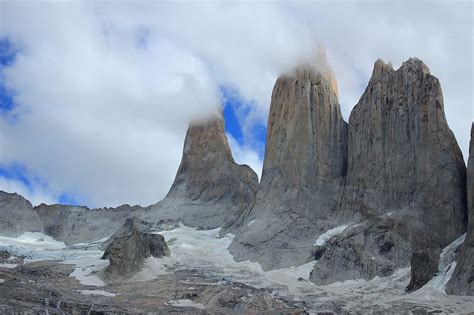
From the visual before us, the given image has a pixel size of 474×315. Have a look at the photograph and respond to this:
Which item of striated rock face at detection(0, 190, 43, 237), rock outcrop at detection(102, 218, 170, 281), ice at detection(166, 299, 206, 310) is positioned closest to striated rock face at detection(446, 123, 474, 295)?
ice at detection(166, 299, 206, 310)

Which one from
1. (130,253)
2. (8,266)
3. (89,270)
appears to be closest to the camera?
(89,270)

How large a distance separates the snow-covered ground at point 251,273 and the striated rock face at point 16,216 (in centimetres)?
911

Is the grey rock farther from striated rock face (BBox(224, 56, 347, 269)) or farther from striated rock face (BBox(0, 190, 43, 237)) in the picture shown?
striated rock face (BBox(0, 190, 43, 237))

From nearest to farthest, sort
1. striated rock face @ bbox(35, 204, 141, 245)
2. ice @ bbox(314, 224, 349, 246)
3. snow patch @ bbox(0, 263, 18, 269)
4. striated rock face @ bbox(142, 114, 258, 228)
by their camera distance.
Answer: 1. snow patch @ bbox(0, 263, 18, 269)
2. ice @ bbox(314, 224, 349, 246)
3. striated rock face @ bbox(142, 114, 258, 228)
4. striated rock face @ bbox(35, 204, 141, 245)

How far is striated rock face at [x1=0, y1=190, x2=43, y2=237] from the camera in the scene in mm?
131788

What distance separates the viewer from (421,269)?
80.2 meters

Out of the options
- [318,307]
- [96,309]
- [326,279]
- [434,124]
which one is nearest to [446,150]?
[434,124]

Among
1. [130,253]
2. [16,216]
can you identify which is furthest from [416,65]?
[16,216]

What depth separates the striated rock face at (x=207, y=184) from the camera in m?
130

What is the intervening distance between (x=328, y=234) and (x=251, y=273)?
12.3m

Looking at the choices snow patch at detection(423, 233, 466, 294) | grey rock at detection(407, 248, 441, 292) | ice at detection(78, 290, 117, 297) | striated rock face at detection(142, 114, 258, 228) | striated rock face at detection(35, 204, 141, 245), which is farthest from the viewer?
striated rock face at detection(35, 204, 141, 245)

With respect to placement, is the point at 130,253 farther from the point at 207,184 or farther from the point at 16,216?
the point at 16,216

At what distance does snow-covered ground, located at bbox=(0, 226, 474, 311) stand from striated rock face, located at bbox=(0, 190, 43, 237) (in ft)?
Result: 29.9

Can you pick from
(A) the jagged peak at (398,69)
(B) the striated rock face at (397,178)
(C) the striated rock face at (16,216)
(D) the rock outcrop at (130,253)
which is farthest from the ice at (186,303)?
(C) the striated rock face at (16,216)
